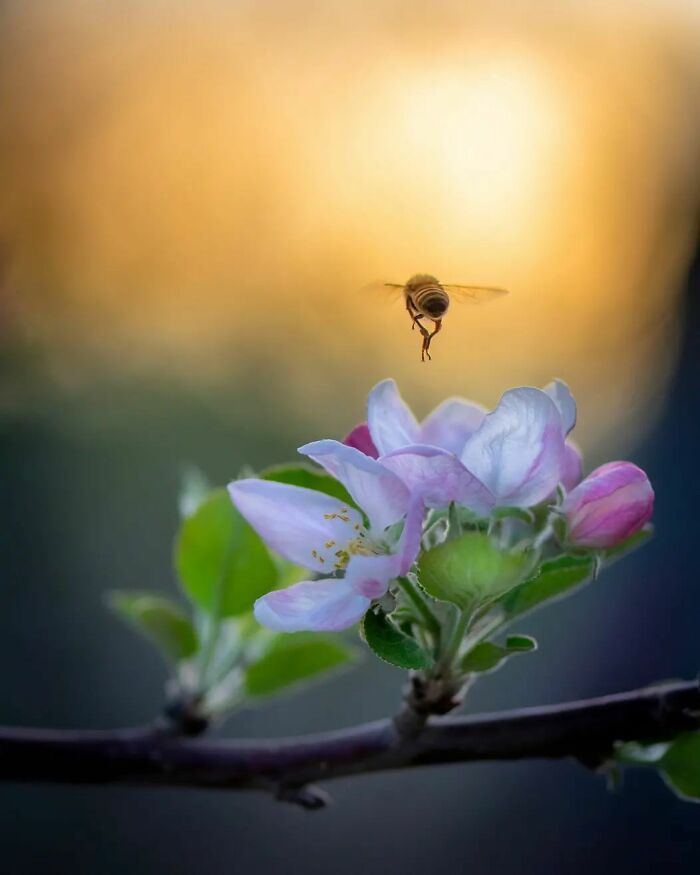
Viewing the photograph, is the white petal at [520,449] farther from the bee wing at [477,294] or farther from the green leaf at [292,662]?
the green leaf at [292,662]

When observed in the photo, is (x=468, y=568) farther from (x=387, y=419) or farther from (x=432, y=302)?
(x=432, y=302)

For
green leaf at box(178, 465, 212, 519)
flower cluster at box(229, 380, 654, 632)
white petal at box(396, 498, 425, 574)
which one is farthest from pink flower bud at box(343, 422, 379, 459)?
green leaf at box(178, 465, 212, 519)

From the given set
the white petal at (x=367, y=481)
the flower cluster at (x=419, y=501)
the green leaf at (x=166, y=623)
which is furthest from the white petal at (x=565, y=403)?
the green leaf at (x=166, y=623)

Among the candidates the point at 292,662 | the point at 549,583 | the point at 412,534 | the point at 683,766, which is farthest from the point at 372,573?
the point at 292,662

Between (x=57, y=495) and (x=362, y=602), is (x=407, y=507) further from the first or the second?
(x=57, y=495)

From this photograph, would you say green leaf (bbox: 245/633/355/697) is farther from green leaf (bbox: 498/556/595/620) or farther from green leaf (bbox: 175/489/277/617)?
green leaf (bbox: 498/556/595/620)

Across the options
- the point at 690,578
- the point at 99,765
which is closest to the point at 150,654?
the point at 690,578
